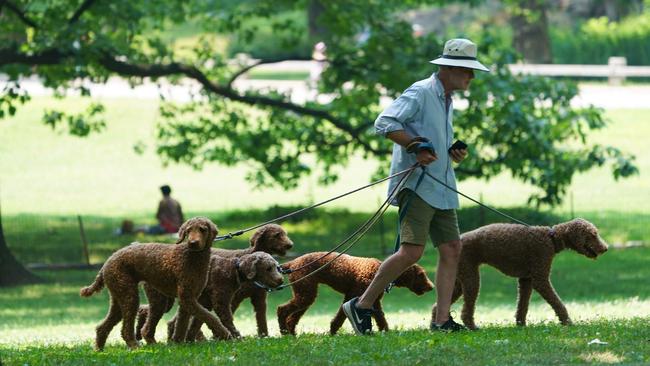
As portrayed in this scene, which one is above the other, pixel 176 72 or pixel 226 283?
pixel 176 72

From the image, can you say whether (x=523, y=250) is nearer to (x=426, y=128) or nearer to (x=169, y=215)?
(x=426, y=128)

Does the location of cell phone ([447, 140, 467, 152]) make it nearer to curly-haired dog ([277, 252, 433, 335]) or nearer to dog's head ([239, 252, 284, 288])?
curly-haired dog ([277, 252, 433, 335])

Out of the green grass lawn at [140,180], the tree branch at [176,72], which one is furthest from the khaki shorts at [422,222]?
the green grass lawn at [140,180]

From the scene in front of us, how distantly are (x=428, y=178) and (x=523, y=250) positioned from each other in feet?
4.02

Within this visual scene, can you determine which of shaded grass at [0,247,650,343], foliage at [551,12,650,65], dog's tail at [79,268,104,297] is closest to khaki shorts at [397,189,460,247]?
dog's tail at [79,268,104,297]

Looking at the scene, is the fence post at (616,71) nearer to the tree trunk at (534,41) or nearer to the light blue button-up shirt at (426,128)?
the tree trunk at (534,41)

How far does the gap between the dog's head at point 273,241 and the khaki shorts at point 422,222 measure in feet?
3.69

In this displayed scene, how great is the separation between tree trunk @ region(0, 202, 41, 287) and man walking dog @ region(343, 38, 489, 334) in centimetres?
1083

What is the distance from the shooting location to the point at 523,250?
1060 centimetres

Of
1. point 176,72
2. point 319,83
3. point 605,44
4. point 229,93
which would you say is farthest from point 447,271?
point 605,44

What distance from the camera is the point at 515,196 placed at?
28734mm

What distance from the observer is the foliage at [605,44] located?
42.0m

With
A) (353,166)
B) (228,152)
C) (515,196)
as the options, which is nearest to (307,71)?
(353,166)

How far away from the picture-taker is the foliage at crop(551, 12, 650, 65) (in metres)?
42.0
